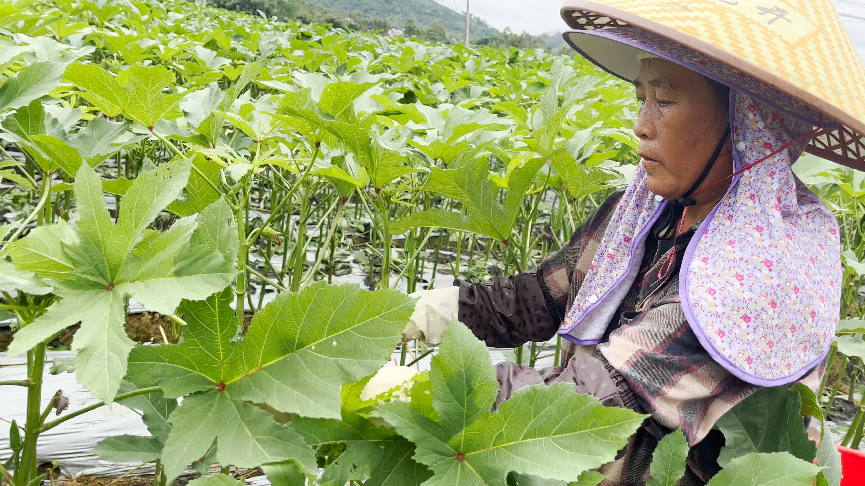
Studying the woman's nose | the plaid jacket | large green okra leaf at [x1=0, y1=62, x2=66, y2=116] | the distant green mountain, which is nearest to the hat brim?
the woman's nose

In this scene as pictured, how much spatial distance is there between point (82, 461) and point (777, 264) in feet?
4.68

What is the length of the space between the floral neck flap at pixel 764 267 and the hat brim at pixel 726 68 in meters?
0.04

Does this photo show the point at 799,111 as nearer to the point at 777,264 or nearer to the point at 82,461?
the point at 777,264

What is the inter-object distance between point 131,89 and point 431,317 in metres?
0.65

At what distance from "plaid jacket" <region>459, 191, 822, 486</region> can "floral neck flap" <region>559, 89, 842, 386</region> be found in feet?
0.15

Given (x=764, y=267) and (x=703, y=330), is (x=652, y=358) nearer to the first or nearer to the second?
(x=703, y=330)

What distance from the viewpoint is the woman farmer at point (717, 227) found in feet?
3.26

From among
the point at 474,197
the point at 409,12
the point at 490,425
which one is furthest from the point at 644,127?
the point at 409,12

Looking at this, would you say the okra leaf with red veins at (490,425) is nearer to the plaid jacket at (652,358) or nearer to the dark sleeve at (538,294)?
the plaid jacket at (652,358)

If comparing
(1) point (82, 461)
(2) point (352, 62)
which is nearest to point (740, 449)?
(1) point (82, 461)

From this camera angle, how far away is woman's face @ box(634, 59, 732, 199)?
1183 millimetres

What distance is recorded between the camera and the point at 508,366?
→ 104 cm

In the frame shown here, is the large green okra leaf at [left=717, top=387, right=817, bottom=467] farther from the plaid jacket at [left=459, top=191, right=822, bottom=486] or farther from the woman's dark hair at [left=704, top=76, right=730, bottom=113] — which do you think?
the woman's dark hair at [left=704, top=76, right=730, bottom=113]

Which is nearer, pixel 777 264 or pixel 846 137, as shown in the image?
pixel 777 264
